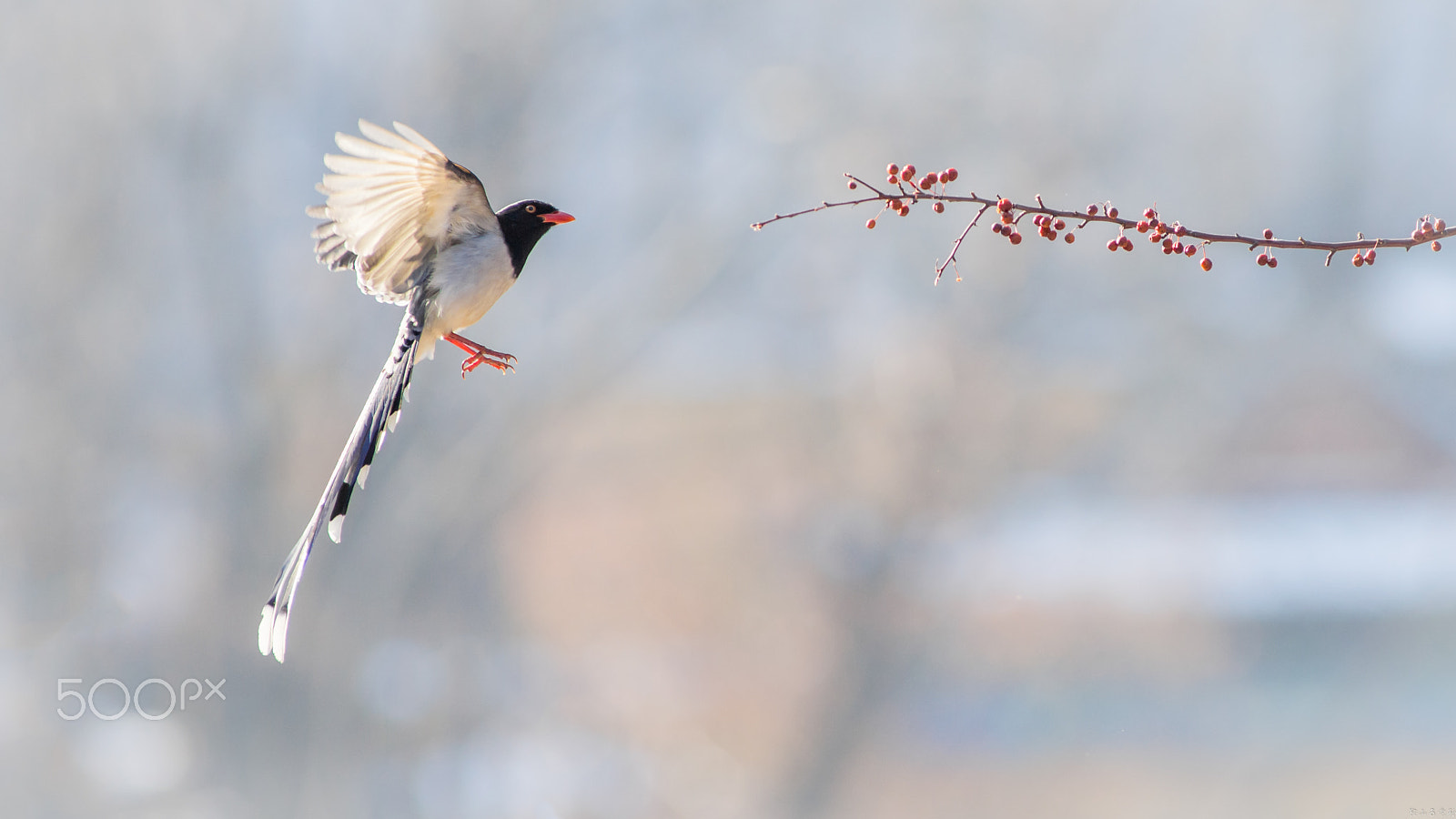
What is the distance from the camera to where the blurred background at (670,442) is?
6.09 m

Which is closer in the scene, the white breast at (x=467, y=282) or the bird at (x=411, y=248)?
the bird at (x=411, y=248)

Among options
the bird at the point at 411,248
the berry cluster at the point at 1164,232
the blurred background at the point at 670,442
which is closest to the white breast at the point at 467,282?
the bird at the point at 411,248

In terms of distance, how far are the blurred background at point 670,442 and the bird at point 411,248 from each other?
354cm

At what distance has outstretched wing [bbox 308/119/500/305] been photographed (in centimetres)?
145

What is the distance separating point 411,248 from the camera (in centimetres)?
165

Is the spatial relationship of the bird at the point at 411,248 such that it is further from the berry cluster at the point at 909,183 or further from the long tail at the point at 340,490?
→ the berry cluster at the point at 909,183

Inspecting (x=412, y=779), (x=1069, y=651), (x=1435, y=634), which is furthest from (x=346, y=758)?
(x=1435, y=634)

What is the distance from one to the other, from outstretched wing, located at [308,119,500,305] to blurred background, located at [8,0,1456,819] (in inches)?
138

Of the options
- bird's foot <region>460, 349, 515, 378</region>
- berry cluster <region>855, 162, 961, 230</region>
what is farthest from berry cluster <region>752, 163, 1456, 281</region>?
bird's foot <region>460, 349, 515, 378</region>

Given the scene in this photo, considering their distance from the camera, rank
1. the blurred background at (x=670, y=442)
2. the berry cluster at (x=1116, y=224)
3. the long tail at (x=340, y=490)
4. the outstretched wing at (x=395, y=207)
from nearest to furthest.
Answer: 1. the berry cluster at (x=1116, y=224)
2. the long tail at (x=340, y=490)
3. the outstretched wing at (x=395, y=207)
4. the blurred background at (x=670, y=442)

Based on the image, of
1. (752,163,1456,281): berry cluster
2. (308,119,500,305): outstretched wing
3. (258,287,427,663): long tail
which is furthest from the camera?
(308,119,500,305): outstretched wing

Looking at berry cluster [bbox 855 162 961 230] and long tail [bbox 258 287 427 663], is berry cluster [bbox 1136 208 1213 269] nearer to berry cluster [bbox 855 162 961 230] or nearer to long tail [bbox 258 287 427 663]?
berry cluster [bbox 855 162 961 230]

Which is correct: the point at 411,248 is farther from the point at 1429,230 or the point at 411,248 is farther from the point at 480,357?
the point at 1429,230

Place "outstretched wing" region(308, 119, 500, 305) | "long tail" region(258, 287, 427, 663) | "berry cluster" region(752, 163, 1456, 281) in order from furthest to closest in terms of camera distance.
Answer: "outstretched wing" region(308, 119, 500, 305), "long tail" region(258, 287, 427, 663), "berry cluster" region(752, 163, 1456, 281)
